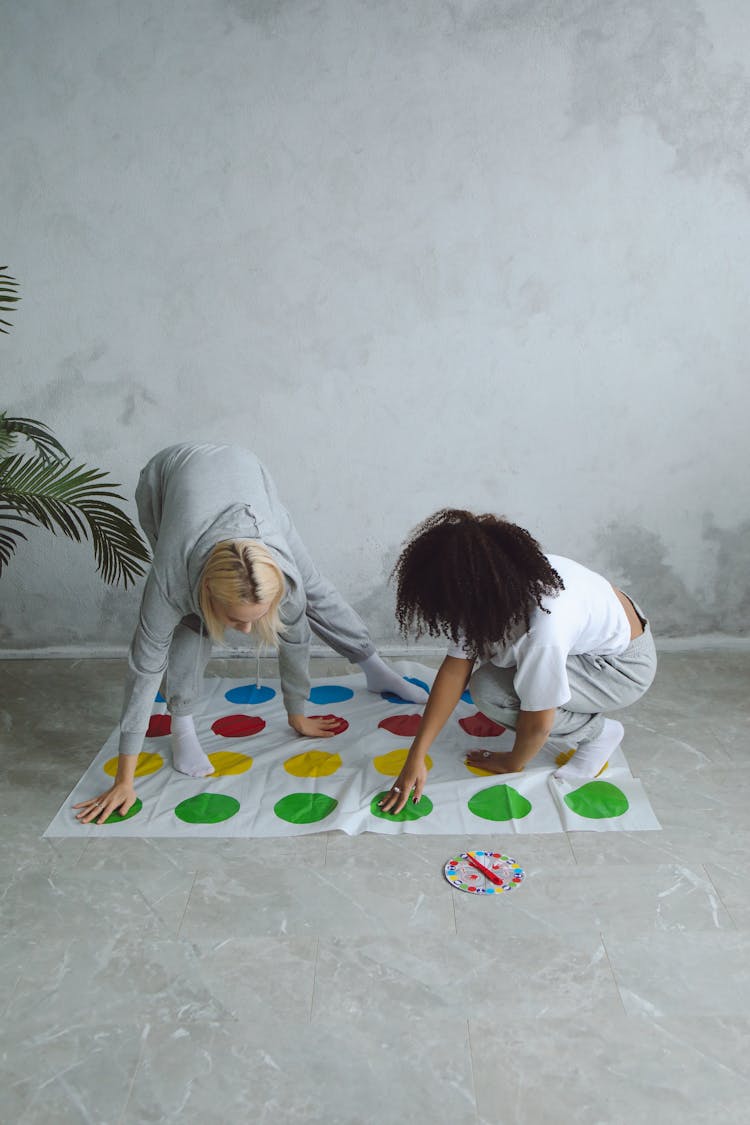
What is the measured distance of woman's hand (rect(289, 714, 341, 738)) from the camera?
2391 mm

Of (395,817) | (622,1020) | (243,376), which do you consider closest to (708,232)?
(243,376)

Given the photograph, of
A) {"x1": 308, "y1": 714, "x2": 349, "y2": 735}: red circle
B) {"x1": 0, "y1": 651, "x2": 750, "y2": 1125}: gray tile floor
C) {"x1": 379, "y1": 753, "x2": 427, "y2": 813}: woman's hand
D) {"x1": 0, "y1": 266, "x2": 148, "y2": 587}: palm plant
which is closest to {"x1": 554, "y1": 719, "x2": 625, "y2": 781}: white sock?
{"x1": 0, "y1": 651, "x2": 750, "y2": 1125}: gray tile floor

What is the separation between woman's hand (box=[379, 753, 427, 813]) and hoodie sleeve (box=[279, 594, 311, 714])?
0.37 m

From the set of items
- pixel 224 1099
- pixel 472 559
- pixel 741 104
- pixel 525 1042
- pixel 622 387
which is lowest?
pixel 224 1099

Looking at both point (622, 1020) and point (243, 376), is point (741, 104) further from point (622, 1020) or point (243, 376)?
point (622, 1020)

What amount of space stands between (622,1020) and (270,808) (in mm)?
900

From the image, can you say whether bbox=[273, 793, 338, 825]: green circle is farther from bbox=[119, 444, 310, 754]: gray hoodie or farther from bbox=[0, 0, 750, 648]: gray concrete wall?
bbox=[0, 0, 750, 648]: gray concrete wall

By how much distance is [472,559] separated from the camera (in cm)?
178

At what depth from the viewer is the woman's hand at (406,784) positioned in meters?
2.05

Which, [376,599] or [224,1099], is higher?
[376,599]

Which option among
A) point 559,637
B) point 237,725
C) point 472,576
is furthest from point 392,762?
point 472,576

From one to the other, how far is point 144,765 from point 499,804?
876 mm

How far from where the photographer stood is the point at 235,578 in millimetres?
1800

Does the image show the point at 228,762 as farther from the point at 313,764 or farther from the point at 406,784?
the point at 406,784
